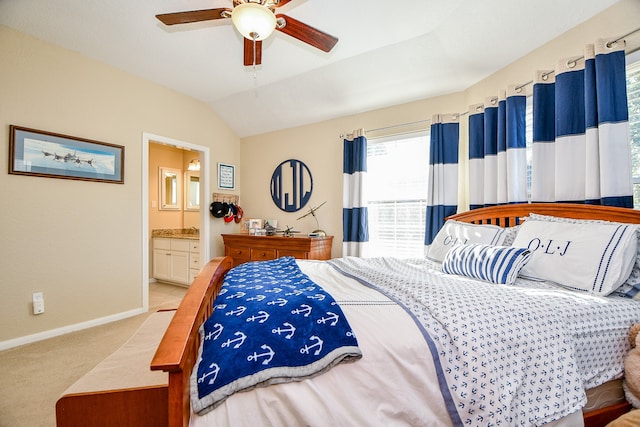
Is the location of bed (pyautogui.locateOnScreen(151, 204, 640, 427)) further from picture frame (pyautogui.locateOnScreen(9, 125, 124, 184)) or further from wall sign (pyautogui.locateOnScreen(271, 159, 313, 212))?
wall sign (pyautogui.locateOnScreen(271, 159, 313, 212))

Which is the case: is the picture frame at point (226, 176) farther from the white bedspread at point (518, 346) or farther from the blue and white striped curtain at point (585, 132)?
the blue and white striped curtain at point (585, 132)

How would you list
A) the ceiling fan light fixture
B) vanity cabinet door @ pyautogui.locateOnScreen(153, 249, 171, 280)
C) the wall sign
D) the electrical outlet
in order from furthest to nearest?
vanity cabinet door @ pyautogui.locateOnScreen(153, 249, 171, 280)
the wall sign
the electrical outlet
the ceiling fan light fixture

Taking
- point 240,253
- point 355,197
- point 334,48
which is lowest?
point 240,253

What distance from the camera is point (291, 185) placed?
165 inches

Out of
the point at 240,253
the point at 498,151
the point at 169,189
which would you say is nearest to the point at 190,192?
Answer: the point at 169,189

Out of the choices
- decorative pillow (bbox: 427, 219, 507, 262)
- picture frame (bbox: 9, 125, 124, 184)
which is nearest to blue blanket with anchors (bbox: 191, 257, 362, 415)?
decorative pillow (bbox: 427, 219, 507, 262)

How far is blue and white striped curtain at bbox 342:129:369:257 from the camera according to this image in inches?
135

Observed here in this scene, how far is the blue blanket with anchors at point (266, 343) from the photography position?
807 millimetres

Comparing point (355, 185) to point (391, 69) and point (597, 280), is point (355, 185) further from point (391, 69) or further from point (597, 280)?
point (597, 280)

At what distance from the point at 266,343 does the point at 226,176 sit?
13.0ft

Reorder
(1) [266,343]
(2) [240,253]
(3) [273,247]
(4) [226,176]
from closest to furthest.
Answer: (1) [266,343]
(3) [273,247]
(2) [240,253]
(4) [226,176]

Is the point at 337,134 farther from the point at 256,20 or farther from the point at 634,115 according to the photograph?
the point at 634,115

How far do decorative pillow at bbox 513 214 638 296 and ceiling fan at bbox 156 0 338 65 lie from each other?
188 cm

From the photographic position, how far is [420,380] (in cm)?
94
